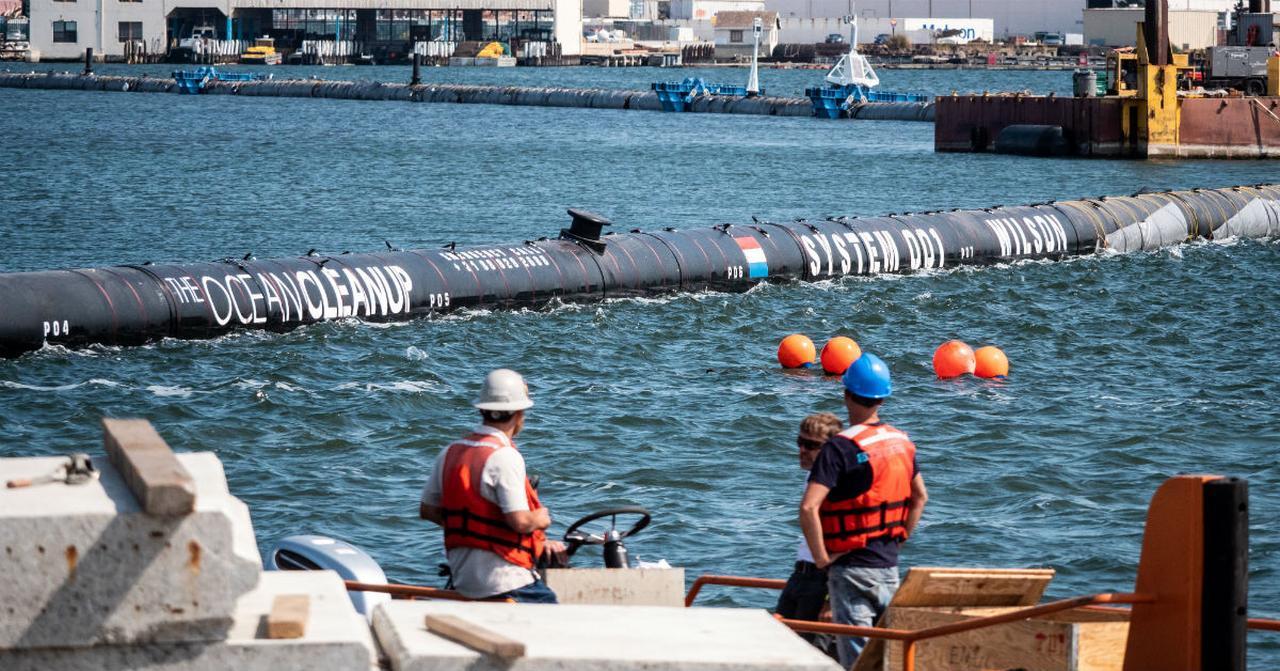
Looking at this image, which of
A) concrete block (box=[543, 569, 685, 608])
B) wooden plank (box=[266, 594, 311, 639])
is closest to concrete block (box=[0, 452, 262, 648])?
wooden plank (box=[266, 594, 311, 639])

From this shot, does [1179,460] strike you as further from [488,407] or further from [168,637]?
[168,637]

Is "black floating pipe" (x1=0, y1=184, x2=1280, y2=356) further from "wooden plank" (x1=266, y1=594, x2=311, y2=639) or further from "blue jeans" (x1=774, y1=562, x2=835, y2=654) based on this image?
"wooden plank" (x1=266, y1=594, x2=311, y2=639)

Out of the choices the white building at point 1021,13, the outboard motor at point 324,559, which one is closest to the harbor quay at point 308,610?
the outboard motor at point 324,559

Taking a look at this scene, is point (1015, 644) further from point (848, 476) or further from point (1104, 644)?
point (848, 476)

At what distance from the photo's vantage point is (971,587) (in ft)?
29.2

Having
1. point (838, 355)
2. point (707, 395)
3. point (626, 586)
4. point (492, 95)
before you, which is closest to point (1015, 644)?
point (626, 586)

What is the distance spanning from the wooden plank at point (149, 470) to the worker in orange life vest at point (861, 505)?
3.31 meters

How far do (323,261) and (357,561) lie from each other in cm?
1493

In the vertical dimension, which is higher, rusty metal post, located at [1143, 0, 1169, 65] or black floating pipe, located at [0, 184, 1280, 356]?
rusty metal post, located at [1143, 0, 1169, 65]

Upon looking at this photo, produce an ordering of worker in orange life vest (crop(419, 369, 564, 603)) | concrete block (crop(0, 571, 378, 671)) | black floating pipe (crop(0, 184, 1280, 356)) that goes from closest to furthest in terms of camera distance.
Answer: concrete block (crop(0, 571, 378, 671)) → worker in orange life vest (crop(419, 369, 564, 603)) → black floating pipe (crop(0, 184, 1280, 356))

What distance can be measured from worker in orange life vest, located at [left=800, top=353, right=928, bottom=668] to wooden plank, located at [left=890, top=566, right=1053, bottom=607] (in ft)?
0.61

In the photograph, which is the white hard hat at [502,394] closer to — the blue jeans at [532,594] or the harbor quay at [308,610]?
the blue jeans at [532,594]

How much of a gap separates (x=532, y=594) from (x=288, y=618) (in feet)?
7.74

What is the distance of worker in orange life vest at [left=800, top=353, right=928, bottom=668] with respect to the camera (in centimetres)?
861
